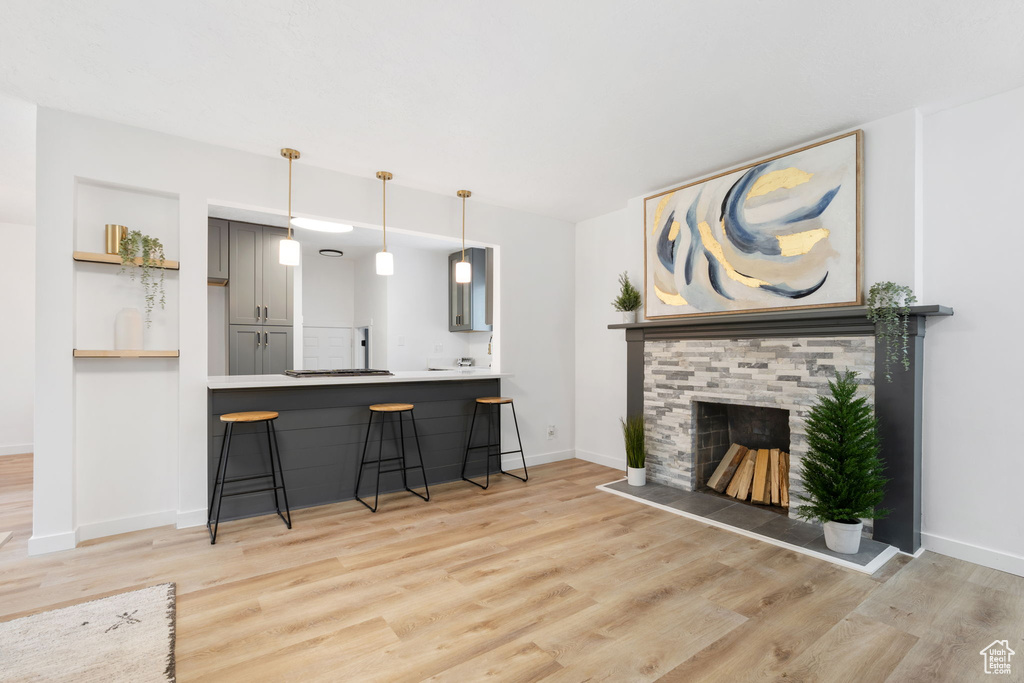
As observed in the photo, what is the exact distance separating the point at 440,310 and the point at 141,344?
415 cm

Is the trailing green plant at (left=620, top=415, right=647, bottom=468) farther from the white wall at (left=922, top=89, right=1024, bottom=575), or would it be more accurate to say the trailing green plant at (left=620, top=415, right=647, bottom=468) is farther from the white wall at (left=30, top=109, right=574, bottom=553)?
the white wall at (left=30, top=109, right=574, bottom=553)

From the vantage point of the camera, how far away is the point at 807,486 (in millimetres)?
2883

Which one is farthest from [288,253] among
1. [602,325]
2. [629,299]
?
[602,325]

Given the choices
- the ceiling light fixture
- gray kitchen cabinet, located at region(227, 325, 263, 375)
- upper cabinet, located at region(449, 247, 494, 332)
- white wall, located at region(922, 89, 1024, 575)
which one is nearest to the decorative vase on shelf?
the ceiling light fixture

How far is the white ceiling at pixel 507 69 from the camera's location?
2018mm

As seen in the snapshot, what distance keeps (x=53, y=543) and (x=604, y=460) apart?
4.21 meters

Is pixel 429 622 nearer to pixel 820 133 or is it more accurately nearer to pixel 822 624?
pixel 822 624

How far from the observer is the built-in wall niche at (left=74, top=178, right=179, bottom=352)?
119 inches

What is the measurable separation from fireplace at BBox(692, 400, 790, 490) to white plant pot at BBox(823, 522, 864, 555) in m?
1.11

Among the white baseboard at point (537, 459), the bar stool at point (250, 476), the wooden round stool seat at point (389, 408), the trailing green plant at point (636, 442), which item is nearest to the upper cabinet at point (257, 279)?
the bar stool at point (250, 476)

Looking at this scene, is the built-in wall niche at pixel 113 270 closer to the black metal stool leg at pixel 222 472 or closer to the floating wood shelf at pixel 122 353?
the floating wood shelf at pixel 122 353

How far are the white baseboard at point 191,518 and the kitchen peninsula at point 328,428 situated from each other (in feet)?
0.42

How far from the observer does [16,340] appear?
5.44m

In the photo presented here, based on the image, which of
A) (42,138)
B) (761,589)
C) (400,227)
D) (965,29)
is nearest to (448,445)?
(400,227)
